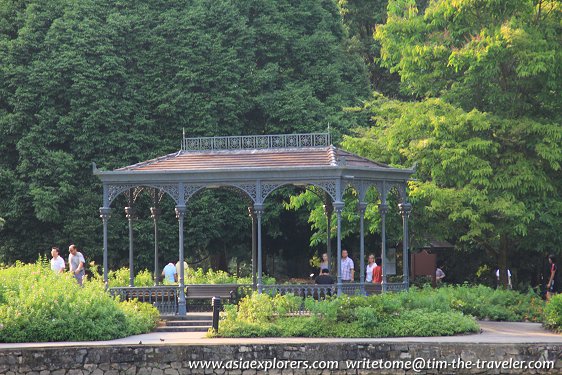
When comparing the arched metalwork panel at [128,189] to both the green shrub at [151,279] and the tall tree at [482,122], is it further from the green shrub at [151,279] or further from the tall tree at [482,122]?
the tall tree at [482,122]

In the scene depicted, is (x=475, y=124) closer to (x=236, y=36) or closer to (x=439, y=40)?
(x=439, y=40)

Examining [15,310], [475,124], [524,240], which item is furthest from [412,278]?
[15,310]

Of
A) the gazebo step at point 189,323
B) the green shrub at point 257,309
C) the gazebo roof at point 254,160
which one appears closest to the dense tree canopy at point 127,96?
the gazebo roof at point 254,160

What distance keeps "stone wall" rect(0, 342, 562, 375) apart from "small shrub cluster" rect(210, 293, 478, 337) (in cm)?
156

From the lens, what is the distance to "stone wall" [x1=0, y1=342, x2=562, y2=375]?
2214 cm

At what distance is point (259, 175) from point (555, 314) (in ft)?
25.0

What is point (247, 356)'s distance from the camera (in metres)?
22.7

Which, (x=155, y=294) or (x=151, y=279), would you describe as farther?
(x=151, y=279)

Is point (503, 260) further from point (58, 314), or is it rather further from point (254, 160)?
point (58, 314)

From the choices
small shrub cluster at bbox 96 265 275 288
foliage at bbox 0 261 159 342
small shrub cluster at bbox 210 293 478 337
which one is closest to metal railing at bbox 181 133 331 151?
small shrub cluster at bbox 96 265 275 288

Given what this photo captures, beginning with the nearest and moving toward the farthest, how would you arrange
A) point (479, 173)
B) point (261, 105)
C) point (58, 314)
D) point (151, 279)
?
point (58, 314)
point (479, 173)
point (151, 279)
point (261, 105)

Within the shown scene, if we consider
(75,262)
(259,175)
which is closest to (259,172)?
(259,175)

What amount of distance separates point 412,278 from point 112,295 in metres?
13.0

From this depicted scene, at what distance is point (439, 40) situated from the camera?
34.7m
